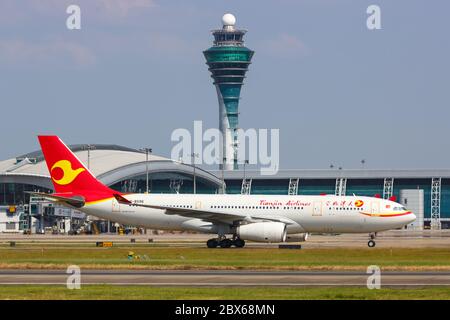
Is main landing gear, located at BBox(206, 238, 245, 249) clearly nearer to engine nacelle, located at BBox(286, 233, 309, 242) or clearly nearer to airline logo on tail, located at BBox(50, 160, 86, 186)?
engine nacelle, located at BBox(286, 233, 309, 242)

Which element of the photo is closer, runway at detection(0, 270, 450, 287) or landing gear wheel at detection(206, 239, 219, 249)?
runway at detection(0, 270, 450, 287)

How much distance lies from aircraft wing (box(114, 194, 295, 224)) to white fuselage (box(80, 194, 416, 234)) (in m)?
0.35

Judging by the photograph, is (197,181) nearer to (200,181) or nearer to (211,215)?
(200,181)

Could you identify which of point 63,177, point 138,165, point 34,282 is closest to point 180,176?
point 138,165

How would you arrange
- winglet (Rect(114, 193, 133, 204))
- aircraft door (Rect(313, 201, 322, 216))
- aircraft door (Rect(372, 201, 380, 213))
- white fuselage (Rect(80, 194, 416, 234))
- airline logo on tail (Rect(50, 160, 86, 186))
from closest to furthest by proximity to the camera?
winglet (Rect(114, 193, 133, 204))
aircraft door (Rect(313, 201, 322, 216))
white fuselage (Rect(80, 194, 416, 234))
aircraft door (Rect(372, 201, 380, 213))
airline logo on tail (Rect(50, 160, 86, 186))

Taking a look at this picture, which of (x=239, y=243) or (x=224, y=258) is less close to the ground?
(x=224, y=258)

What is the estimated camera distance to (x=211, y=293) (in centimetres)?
3691

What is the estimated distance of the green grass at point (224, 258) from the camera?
53.4 m

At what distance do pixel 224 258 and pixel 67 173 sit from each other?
21.1 metres

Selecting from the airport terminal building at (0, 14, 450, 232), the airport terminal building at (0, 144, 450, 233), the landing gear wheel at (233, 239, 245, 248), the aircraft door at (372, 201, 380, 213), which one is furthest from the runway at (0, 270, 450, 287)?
the airport terminal building at (0, 14, 450, 232)

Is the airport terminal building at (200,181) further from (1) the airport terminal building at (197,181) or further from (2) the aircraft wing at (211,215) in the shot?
(2) the aircraft wing at (211,215)

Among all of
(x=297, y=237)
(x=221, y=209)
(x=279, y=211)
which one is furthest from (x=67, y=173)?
(x=297, y=237)

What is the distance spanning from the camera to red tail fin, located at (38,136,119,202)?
76875 mm
